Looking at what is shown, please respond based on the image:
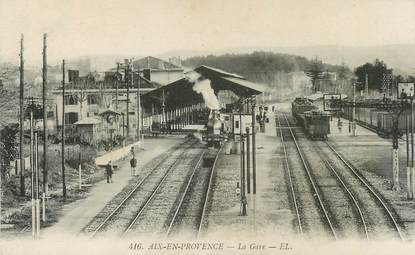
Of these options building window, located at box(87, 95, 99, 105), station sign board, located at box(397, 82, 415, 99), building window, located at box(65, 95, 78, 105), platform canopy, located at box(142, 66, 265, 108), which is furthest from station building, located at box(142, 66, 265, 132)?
station sign board, located at box(397, 82, 415, 99)

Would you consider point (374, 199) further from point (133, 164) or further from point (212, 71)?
point (133, 164)

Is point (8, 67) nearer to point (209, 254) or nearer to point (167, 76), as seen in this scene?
point (167, 76)

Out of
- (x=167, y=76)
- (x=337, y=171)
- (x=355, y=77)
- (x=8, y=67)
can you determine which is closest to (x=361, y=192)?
(x=337, y=171)

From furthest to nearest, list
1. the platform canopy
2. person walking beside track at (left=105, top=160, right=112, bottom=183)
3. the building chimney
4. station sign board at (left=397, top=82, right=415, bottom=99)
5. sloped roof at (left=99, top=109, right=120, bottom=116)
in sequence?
sloped roof at (left=99, top=109, right=120, bottom=116) → the building chimney → person walking beside track at (left=105, top=160, right=112, bottom=183) → the platform canopy → station sign board at (left=397, top=82, right=415, bottom=99)

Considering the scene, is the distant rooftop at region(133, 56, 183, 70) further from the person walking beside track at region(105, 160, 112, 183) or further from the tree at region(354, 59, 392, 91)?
the tree at region(354, 59, 392, 91)

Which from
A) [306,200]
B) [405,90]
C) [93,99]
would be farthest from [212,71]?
[93,99]
